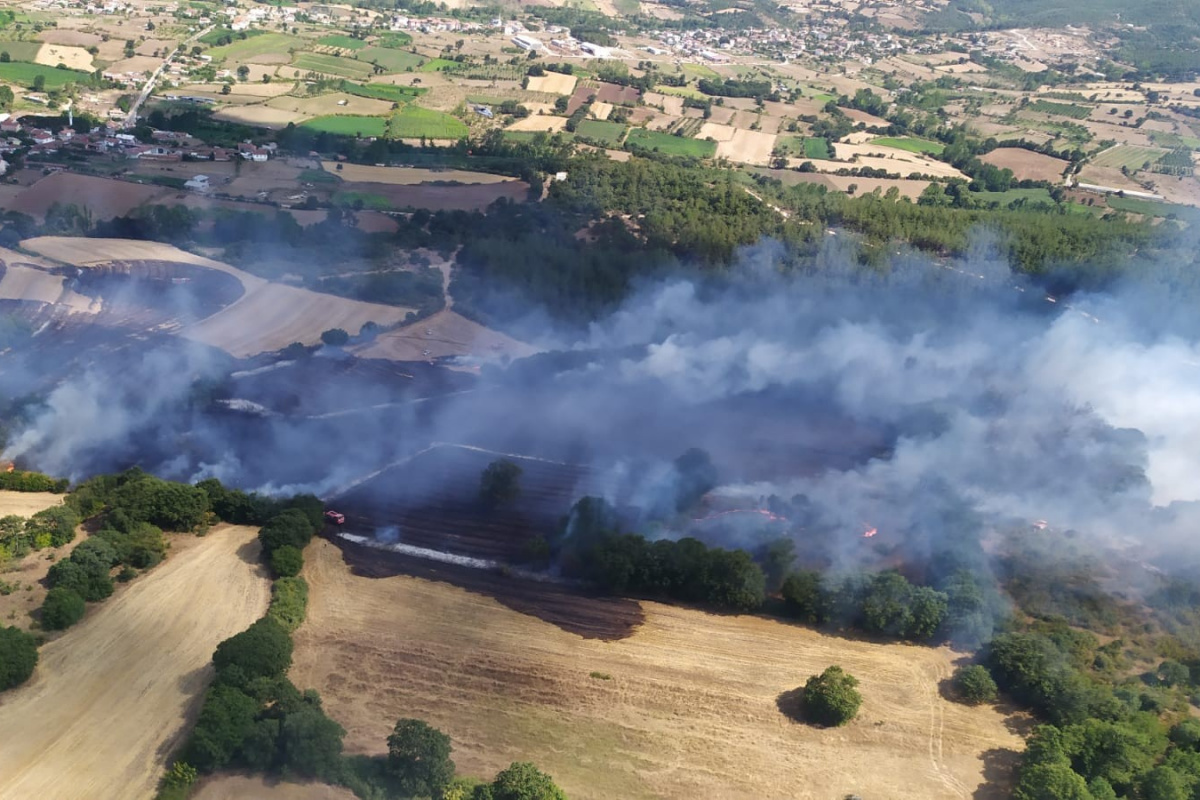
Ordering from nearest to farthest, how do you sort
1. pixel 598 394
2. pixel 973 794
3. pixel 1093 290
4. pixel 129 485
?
pixel 973 794 < pixel 129 485 < pixel 598 394 < pixel 1093 290

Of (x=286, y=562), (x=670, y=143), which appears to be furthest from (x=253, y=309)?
(x=670, y=143)

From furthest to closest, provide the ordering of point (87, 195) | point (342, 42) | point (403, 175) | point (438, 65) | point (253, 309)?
point (342, 42)
point (438, 65)
point (403, 175)
point (87, 195)
point (253, 309)

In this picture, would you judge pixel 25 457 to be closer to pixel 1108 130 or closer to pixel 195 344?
pixel 195 344

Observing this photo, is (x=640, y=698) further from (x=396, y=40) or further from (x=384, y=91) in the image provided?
(x=396, y=40)

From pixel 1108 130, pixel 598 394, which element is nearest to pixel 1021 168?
pixel 1108 130

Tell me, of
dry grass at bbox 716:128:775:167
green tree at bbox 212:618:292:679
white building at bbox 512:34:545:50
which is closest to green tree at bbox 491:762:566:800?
green tree at bbox 212:618:292:679

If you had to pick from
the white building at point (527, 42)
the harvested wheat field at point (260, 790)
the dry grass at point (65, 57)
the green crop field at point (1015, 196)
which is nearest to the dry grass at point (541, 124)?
the white building at point (527, 42)

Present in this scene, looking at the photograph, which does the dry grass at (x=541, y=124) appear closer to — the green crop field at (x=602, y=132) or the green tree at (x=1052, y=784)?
the green crop field at (x=602, y=132)
